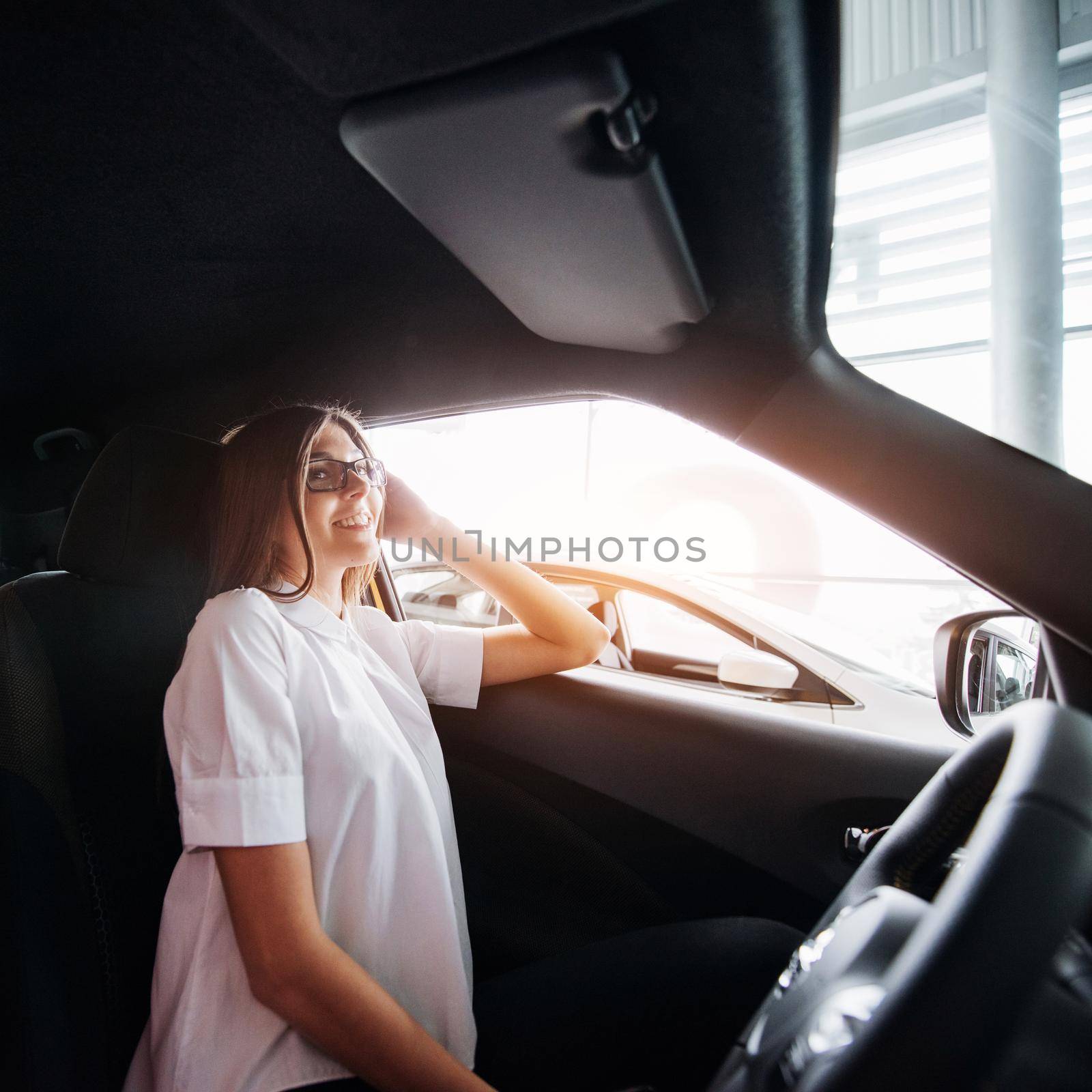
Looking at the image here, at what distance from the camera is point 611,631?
2.91 m

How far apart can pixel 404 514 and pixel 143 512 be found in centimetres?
57

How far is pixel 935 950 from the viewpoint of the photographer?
1.72 feet

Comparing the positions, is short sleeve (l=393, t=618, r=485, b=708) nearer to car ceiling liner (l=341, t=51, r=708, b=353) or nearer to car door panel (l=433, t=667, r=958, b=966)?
car door panel (l=433, t=667, r=958, b=966)

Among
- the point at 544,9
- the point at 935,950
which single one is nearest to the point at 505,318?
the point at 544,9

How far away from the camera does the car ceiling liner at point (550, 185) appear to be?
90 cm

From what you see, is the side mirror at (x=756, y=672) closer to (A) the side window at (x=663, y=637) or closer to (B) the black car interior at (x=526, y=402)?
(A) the side window at (x=663, y=637)

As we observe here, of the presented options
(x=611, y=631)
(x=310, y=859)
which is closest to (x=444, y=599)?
(x=611, y=631)

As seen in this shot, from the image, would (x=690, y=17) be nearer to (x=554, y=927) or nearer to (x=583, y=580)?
(x=554, y=927)

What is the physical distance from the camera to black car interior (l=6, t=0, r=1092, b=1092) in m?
0.80

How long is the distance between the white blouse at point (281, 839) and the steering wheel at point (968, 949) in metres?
0.52

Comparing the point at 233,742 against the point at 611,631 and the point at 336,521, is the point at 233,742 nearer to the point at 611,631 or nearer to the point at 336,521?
the point at 336,521

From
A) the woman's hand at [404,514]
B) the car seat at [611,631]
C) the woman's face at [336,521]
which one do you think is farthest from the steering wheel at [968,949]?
the car seat at [611,631]

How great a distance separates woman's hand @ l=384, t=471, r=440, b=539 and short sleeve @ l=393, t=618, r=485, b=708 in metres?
0.23

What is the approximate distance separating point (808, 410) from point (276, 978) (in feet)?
3.91
